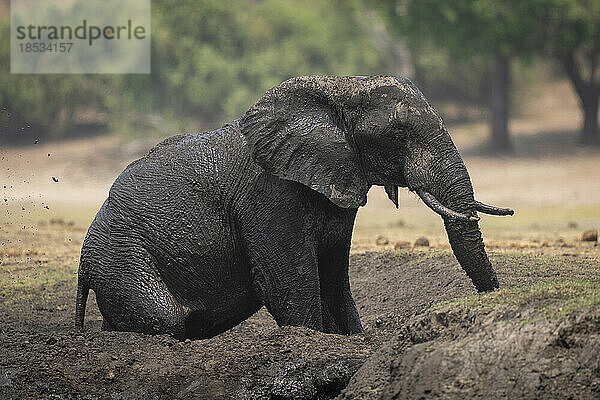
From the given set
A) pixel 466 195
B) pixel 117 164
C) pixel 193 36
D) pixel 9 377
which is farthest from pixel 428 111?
pixel 193 36

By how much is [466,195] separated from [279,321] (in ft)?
5.78

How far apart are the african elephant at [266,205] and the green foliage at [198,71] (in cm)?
2514

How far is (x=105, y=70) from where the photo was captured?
34438 mm

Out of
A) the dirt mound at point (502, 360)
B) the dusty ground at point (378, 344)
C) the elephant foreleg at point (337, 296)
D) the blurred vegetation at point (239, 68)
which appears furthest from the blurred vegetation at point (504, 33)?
the dirt mound at point (502, 360)

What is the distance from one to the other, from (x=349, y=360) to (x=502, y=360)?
136 cm

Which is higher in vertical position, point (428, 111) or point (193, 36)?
point (193, 36)

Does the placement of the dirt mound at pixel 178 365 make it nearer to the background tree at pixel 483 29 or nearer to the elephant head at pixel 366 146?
the elephant head at pixel 366 146

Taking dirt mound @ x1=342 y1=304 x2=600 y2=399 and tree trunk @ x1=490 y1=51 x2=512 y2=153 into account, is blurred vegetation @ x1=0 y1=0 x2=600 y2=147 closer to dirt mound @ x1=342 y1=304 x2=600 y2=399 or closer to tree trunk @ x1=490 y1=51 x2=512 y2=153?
tree trunk @ x1=490 y1=51 x2=512 y2=153

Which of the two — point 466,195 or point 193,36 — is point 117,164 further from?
point 466,195

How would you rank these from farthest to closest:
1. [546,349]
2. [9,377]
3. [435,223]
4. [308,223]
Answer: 1. [435,223]
2. [308,223]
3. [9,377]
4. [546,349]

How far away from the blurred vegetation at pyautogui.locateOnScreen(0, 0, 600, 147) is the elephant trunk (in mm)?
24071

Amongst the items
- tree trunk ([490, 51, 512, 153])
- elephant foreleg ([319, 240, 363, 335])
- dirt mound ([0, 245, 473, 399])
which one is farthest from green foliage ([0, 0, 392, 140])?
dirt mound ([0, 245, 473, 399])

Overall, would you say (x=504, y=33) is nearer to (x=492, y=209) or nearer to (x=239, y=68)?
(x=239, y=68)

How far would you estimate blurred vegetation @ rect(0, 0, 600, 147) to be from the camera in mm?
32438
